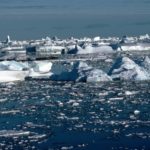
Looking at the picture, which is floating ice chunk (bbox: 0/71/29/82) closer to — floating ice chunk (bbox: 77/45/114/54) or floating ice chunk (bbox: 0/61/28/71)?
floating ice chunk (bbox: 0/61/28/71)

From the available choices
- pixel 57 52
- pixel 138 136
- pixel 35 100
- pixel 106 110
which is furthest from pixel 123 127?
pixel 57 52

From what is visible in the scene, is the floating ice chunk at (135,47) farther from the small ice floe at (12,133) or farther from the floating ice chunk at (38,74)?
the small ice floe at (12,133)

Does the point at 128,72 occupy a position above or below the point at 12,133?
above

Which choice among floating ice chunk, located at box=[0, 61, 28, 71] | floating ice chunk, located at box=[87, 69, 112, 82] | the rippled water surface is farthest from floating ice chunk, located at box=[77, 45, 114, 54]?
the rippled water surface

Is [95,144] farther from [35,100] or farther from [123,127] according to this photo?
[35,100]

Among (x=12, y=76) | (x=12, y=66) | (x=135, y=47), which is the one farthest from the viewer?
(x=135, y=47)

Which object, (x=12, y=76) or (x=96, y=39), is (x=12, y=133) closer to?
(x=12, y=76)

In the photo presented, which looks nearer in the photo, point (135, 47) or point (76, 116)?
point (76, 116)

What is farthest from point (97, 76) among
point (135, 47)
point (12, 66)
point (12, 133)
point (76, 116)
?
point (135, 47)

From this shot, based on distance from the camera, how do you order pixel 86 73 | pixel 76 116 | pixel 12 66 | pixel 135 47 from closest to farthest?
pixel 76 116 → pixel 86 73 → pixel 12 66 → pixel 135 47
